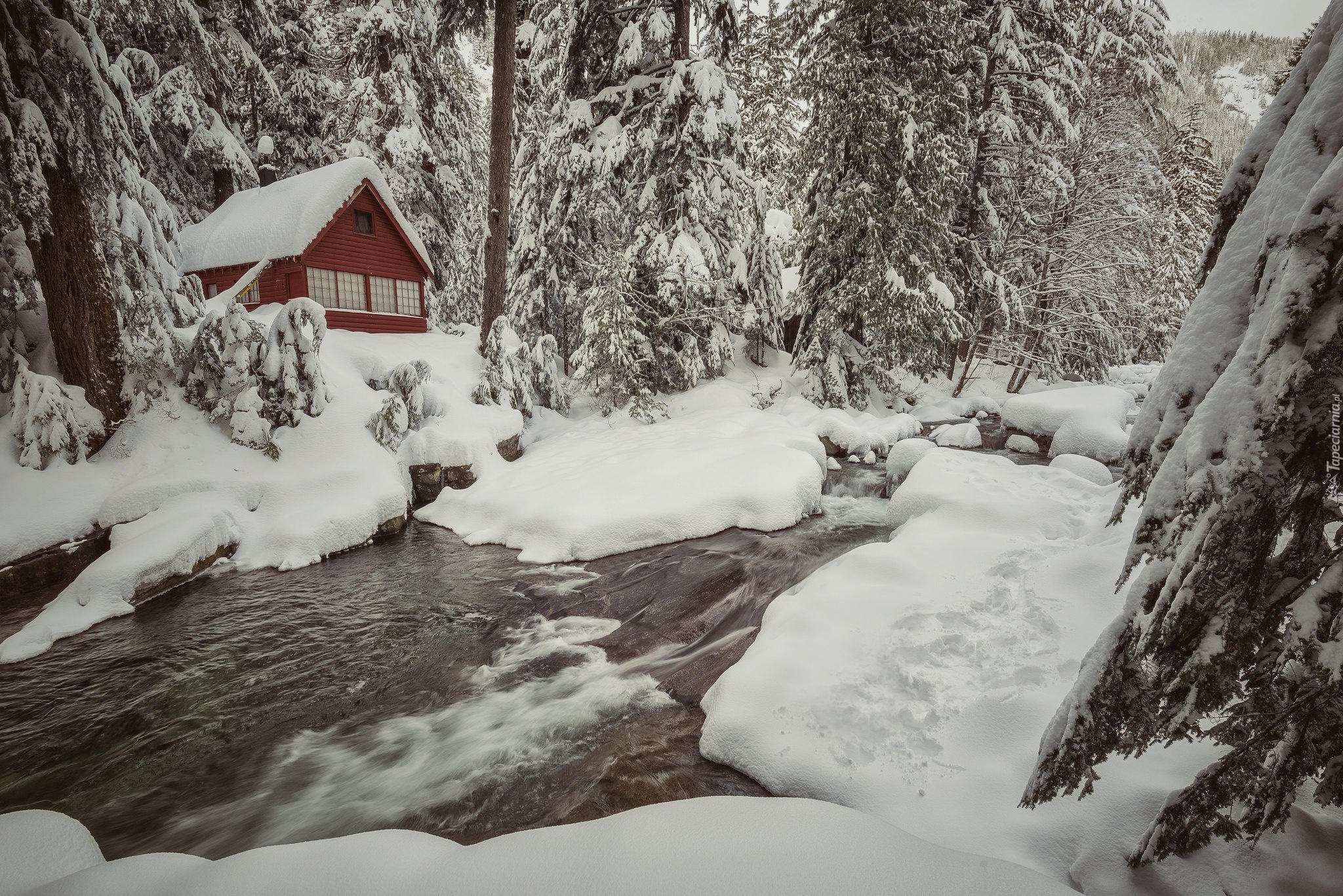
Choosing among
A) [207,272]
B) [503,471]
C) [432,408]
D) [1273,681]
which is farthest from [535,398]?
[1273,681]

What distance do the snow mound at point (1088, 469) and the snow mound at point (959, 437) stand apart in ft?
13.1

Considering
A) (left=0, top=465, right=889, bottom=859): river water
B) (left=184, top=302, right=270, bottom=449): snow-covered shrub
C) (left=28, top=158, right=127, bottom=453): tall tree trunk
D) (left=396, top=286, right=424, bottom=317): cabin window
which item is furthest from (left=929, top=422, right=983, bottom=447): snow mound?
(left=396, top=286, right=424, bottom=317): cabin window

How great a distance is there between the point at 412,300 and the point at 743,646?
59.3 feet

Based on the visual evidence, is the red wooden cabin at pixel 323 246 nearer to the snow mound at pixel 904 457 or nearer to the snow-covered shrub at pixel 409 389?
the snow-covered shrub at pixel 409 389

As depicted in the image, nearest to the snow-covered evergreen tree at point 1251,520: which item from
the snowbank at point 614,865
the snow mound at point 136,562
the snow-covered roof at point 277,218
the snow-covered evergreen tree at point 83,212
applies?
the snowbank at point 614,865

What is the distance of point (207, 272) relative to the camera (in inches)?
699

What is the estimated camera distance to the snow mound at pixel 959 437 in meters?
13.1

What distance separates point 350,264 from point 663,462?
13211 millimetres

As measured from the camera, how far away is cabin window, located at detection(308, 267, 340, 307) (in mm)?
16125

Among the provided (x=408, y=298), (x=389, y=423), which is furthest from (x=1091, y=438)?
(x=408, y=298)

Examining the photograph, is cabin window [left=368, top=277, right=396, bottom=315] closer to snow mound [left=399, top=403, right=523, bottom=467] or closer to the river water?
snow mound [left=399, top=403, right=523, bottom=467]

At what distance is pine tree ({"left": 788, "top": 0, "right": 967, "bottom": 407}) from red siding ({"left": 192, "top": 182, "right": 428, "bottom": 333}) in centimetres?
1283

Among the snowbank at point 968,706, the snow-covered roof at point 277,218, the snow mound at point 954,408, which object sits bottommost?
the snow mound at point 954,408

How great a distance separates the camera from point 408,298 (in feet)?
62.5
